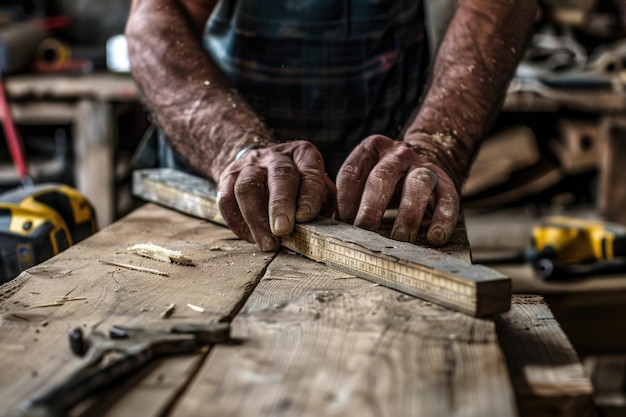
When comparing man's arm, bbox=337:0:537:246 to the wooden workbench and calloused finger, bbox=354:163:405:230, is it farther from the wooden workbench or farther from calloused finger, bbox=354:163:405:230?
the wooden workbench

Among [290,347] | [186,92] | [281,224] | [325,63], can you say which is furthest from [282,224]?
[325,63]

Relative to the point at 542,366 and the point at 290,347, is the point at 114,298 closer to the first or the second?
the point at 290,347

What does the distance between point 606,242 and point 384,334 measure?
211 centimetres

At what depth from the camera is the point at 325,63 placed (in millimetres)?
2109

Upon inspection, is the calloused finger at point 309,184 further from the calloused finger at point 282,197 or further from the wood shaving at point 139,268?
the wood shaving at point 139,268

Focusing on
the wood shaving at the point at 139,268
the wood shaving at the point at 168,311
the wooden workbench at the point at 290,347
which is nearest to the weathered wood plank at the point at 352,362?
the wooden workbench at the point at 290,347

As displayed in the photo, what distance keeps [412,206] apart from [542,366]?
1.60 ft

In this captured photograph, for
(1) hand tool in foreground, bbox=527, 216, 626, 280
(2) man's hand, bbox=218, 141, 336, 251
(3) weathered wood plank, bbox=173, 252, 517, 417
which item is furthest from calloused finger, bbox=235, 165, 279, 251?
(1) hand tool in foreground, bbox=527, 216, 626, 280

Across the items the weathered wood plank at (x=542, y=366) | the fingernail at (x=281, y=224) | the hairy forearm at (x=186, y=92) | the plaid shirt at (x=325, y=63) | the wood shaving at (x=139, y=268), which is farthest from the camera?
the plaid shirt at (x=325, y=63)

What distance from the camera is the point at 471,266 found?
1.16 metres

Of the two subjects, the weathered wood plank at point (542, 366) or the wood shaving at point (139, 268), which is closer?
the weathered wood plank at point (542, 366)

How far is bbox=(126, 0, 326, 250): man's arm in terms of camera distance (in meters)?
1.46

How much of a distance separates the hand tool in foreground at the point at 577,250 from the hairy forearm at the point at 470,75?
3.78 feet

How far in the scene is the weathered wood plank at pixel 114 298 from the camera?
0.92 meters
